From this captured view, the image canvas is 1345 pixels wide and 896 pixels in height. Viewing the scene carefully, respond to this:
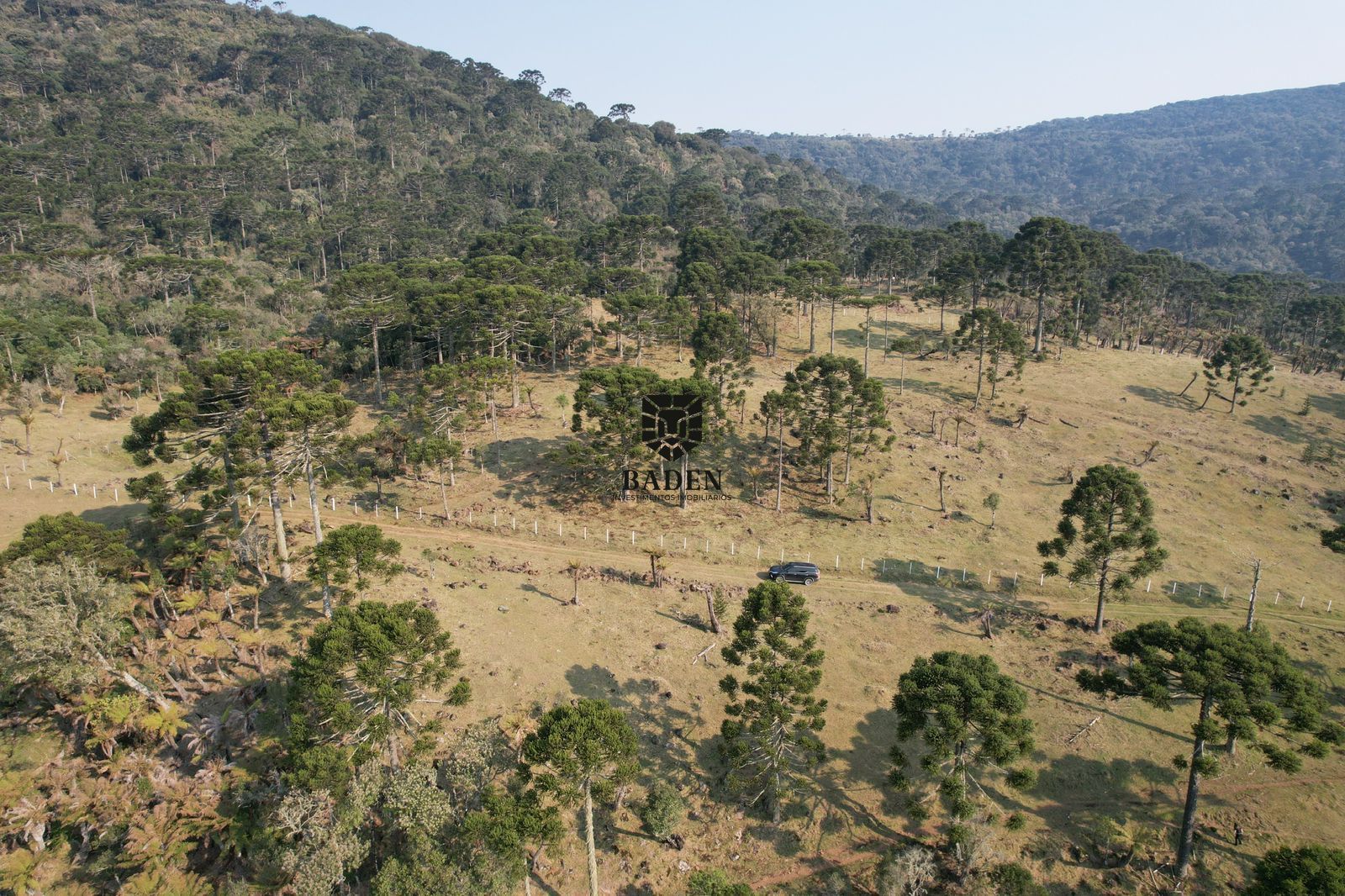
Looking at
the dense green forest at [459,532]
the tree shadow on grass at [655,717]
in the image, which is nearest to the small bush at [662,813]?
the dense green forest at [459,532]

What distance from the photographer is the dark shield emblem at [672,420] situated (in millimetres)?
52125

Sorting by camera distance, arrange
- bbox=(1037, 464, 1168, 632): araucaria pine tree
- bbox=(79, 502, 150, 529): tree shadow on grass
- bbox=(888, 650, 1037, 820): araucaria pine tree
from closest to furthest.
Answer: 1. bbox=(888, 650, 1037, 820): araucaria pine tree
2. bbox=(1037, 464, 1168, 632): araucaria pine tree
3. bbox=(79, 502, 150, 529): tree shadow on grass

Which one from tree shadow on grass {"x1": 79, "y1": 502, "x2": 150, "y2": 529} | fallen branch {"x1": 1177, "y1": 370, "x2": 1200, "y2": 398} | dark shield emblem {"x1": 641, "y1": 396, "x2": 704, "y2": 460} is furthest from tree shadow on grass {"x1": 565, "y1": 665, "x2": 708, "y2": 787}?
fallen branch {"x1": 1177, "y1": 370, "x2": 1200, "y2": 398}

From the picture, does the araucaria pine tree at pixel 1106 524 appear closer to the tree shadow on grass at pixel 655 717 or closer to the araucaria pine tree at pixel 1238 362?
the tree shadow on grass at pixel 655 717

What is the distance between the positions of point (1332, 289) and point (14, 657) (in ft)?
756

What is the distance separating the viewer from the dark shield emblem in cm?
5212

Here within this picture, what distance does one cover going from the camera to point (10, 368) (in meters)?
61.5

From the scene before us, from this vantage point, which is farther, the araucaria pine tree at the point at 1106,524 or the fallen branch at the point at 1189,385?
the fallen branch at the point at 1189,385

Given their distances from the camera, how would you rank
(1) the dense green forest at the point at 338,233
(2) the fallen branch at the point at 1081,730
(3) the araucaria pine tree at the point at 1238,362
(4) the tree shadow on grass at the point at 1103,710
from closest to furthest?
(2) the fallen branch at the point at 1081,730, (4) the tree shadow on grass at the point at 1103,710, (3) the araucaria pine tree at the point at 1238,362, (1) the dense green forest at the point at 338,233

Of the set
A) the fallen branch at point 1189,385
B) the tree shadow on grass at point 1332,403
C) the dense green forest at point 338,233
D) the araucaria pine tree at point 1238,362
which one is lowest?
the tree shadow on grass at point 1332,403

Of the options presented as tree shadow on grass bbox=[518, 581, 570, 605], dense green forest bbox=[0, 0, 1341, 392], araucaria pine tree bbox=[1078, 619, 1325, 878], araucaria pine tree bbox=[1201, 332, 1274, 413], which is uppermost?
dense green forest bbox=[0, 0, 1341, 392]

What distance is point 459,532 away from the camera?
1812 inches
